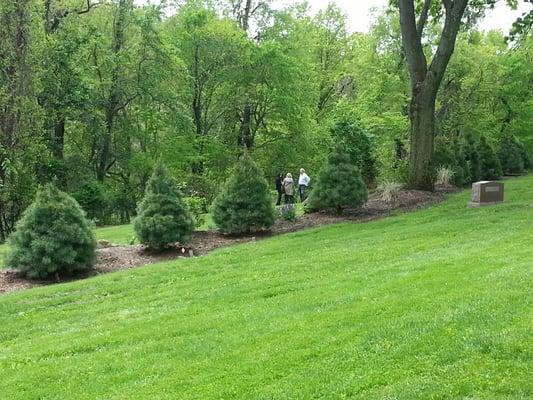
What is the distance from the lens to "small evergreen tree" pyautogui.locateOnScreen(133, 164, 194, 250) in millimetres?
13047

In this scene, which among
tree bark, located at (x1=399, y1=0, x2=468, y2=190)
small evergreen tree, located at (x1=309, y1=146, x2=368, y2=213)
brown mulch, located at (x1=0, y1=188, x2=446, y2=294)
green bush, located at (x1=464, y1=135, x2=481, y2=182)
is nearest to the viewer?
brown mulch, located at (x1=0, y1=188, x2=446, y2=294)

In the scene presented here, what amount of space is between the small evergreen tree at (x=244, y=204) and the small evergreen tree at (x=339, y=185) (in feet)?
6.23

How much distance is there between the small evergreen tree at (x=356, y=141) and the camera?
20.7m

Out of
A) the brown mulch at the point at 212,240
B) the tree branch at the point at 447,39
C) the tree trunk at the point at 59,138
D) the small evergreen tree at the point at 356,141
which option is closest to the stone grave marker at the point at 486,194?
the brown mulch at the point at 212,240

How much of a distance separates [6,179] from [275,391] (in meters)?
18.6

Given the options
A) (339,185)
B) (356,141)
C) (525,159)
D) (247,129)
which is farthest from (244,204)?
(525,159)

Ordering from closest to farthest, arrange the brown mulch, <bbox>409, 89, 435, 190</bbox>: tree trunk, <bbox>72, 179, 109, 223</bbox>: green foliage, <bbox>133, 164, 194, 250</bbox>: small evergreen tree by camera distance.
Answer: the brown mulch < <bbox>133, 164, 194, 250</bbox>: small evergreen tree < <bbox>409, 89, 435, 190</bbox>: tree trunk < <bbox>72, 179, 109, 223</bbox>: green foliage

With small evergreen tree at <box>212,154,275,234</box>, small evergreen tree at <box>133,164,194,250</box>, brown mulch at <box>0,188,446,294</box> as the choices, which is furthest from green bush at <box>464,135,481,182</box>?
small evergreen tree at <box>133,164,194,250</box>

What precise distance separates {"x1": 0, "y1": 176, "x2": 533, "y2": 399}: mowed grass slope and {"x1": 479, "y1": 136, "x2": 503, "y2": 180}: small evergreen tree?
15483 mm

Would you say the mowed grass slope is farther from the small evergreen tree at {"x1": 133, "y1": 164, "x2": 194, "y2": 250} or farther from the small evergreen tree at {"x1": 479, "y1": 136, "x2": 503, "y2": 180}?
the small evergreen tree at {"x1": 479, "y1": 136, "x2": 503, "y2": 180}

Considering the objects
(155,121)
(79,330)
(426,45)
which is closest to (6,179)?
(155,121)

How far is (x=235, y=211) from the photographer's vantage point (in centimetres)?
1466

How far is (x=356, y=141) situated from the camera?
20.9m

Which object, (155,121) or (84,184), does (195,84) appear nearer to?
(155,121)
